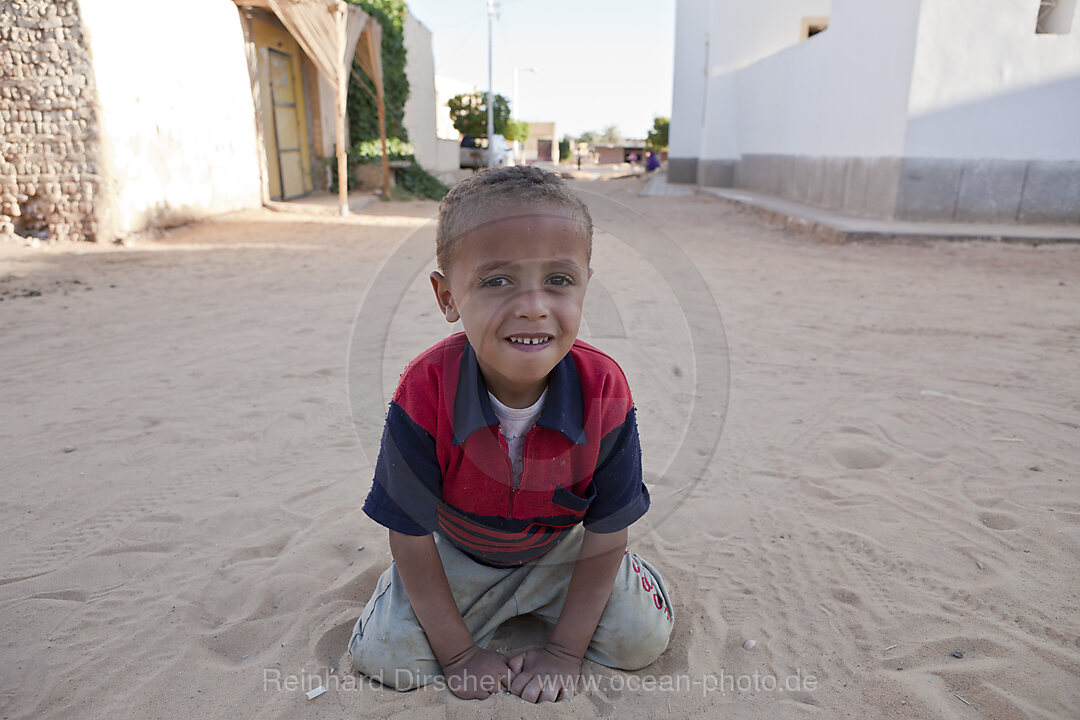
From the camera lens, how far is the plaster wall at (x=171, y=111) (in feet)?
22.9

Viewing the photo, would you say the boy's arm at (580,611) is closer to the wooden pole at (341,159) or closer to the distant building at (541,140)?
the wooden pole at (341,159)

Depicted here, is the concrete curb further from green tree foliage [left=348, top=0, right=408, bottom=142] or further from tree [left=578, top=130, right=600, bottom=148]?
tree [left=578, top=130, right=600, bottom=148]

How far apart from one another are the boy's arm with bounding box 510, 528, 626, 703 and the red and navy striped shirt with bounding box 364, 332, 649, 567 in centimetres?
5

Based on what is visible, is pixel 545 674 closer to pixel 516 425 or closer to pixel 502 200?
pixel 516 425

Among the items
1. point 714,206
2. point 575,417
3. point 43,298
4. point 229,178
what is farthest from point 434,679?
point 714,206

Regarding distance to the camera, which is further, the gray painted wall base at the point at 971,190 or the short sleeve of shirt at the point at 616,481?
the gray painted wall base at the point at 971,190

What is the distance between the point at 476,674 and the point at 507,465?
50cm

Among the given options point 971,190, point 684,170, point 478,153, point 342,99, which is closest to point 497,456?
point 971,190

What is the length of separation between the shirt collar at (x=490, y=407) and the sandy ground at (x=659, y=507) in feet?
2.09

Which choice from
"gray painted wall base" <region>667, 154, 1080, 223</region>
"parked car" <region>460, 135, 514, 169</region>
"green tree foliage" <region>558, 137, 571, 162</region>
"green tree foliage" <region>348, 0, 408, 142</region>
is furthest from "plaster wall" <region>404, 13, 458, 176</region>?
"green tree foliage" <region>558, 137, 571, 162</region>

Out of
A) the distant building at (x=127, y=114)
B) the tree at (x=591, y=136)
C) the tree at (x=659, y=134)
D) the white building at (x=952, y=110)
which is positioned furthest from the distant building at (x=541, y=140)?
the distant building at (x=127, y=114)

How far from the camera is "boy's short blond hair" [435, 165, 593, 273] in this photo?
136cm

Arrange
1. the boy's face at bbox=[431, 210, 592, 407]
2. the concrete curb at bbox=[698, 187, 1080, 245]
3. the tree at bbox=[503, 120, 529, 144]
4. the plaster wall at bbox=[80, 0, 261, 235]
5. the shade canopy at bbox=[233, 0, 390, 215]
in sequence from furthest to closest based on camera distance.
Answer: the tree at bbox=[503, 120, 529, 144], the shade canopy at bbox=[233, 0, 390, 215], the concrete curb at bbox=[698, 187, 1080, 245], the plaster wall at bbox=[80, 0, 261, 235], the boy's face at bbox=[431, 210, 592, 407]

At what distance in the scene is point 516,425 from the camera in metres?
1.52
